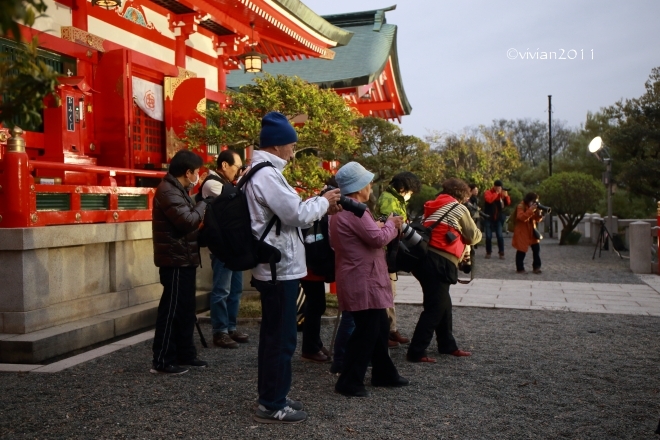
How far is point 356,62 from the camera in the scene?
58.1ft

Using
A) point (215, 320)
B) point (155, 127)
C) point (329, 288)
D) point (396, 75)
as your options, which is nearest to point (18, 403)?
point (215, 320)

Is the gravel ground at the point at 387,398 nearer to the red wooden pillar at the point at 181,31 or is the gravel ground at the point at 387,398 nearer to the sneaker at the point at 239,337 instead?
the sneaker at the point at 239,337

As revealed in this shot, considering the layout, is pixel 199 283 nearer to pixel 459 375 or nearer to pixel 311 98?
pixel 311 98

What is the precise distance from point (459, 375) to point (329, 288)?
4546 mm

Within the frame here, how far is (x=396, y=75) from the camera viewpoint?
19828 mm

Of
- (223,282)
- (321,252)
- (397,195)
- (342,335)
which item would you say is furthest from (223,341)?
(397,195)

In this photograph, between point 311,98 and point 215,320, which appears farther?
point 311,98

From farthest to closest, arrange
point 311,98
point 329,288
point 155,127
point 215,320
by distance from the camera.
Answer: point 155,127 < point 329,288 < point 311,98 < point 215,320

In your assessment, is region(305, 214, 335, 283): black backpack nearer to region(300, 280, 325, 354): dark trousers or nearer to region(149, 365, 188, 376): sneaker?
region(300, 280, 325, 354): dark trousers

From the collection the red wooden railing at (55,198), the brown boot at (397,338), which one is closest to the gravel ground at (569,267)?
the brown boot at (397,338)

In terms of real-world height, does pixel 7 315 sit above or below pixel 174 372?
above

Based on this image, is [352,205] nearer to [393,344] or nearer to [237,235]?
[237,235]

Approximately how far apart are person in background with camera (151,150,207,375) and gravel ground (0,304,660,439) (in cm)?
26

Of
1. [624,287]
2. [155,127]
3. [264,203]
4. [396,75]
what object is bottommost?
[624,287]
